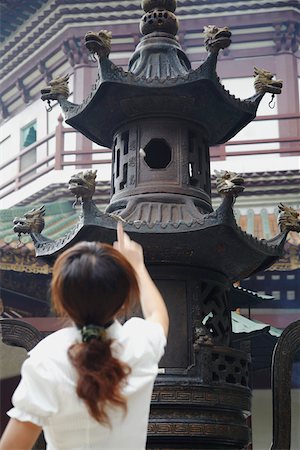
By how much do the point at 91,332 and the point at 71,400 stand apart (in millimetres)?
125

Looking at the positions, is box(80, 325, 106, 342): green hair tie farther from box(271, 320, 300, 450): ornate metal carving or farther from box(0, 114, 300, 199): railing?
box(0, 114, 300, 199): railing

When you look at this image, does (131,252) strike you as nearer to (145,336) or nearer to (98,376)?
(145,336)

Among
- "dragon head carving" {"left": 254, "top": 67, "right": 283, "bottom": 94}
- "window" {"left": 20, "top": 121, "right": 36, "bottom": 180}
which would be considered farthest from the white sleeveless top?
"window" {"left": 20, "top": 121, "right": 36, "bottom": 180}

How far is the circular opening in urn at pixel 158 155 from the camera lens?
332 centimetres

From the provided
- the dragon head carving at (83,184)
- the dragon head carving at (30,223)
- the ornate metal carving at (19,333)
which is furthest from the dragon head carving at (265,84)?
the ornate metal carving at (19,333)

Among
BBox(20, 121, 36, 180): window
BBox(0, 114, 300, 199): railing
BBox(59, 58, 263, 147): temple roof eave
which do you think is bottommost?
BBox(59, 58, 263, 147): temple roof eave

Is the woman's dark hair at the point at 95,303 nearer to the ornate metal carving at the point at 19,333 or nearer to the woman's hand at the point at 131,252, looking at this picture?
the woman's hand at the point at 131,252

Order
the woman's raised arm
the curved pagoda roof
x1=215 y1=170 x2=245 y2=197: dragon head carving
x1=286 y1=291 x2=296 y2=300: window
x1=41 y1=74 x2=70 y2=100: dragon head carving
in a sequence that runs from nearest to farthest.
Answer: the woman's raised arm → x1=215 y1=170 x2=245 y2=197: dragon head carving → the curved pagoda roof → x1=41 y1=74 x2=70 y2=100: dragon head carving → x1=286 y1=291 x2=296 y2=300: window

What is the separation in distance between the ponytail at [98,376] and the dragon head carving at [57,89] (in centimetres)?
215

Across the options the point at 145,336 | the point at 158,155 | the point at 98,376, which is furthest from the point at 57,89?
the point at 98,376

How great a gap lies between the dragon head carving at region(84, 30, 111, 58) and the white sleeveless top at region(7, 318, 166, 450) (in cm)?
178

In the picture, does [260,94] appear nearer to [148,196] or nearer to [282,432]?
[148,196]

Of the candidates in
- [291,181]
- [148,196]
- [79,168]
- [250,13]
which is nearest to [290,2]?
[250,13]

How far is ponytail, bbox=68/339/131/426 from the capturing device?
1.26m
